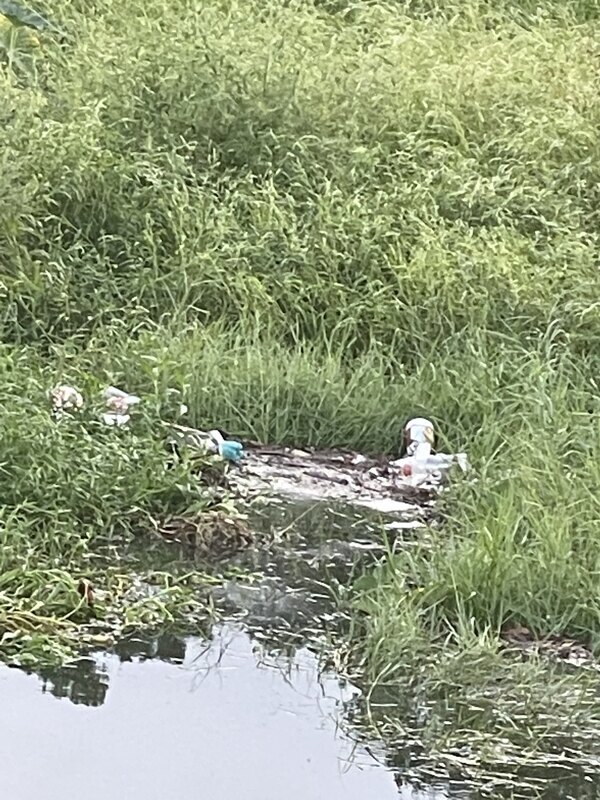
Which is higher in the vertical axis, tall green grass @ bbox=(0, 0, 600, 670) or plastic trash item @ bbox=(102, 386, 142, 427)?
tall green grass @ bbox=(0, 0, 600, 670)

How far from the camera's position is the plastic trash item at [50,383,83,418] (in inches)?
171

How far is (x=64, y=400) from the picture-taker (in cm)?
449

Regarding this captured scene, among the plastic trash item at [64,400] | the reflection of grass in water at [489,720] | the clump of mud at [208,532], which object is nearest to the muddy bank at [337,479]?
the clump of mud at [208,532]

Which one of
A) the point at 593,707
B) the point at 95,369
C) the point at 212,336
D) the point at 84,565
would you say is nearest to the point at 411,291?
the point at 212,336

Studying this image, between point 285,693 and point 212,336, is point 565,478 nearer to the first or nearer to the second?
point 285,693

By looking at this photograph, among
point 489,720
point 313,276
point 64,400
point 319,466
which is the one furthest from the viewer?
point 313,276

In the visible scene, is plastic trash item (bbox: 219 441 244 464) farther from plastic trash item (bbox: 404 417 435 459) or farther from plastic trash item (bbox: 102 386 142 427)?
plastic trash item (bbox: 404 417 435 459)

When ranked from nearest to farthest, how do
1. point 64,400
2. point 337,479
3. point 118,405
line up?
point 64,400 → point 118,405 → point 337,479

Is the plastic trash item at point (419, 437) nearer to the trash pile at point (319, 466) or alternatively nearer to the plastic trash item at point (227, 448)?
the trash pile at point (319, 466)

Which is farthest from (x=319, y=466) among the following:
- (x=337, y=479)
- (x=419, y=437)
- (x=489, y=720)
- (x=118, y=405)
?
(x=489, y=720)

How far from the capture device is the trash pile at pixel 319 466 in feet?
14.6

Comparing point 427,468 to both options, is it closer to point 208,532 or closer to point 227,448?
point 227,448

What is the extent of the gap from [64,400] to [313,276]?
1726 millimetres

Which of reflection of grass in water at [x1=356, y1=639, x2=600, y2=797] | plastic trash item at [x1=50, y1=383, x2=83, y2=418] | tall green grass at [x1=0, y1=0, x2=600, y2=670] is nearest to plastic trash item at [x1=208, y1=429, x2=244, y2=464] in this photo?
tall green grass at [x1=0, y1=0, x2=600, y2=670]
